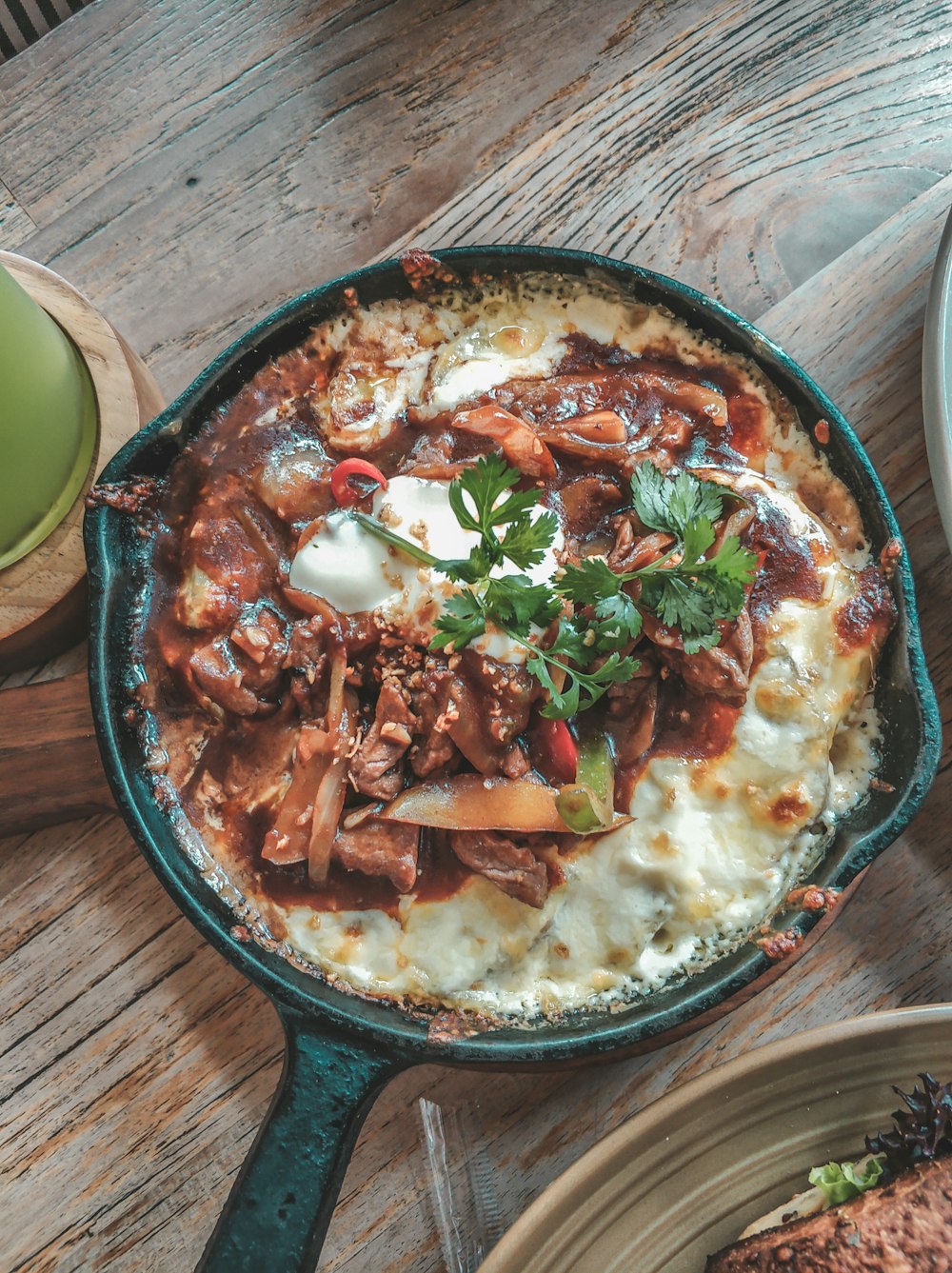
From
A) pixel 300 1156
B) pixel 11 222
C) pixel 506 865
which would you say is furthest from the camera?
pixel 11 222

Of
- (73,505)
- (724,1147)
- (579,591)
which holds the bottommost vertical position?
(724,1147)

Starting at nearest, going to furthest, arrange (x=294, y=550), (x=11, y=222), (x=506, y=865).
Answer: (x=506, y=865) < (x=294, y=550) < (x=11, y=222)

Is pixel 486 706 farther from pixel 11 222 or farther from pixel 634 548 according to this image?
pixel 11 222

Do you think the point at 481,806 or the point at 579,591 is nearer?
the point at 579,591

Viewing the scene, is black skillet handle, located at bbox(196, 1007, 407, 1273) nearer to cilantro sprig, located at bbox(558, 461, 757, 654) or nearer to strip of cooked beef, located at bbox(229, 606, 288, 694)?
strip of cooked beef, located at bbox(229, 606, 288, 694)

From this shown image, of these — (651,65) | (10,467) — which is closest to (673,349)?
(651,65)

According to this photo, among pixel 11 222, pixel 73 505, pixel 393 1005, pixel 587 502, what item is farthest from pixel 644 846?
pixel 11 222

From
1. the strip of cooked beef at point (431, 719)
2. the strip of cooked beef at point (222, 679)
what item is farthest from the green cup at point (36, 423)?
the strip of cooked beef at point (431, 719)

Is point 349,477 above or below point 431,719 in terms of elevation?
above
